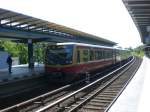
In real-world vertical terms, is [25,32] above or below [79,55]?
above

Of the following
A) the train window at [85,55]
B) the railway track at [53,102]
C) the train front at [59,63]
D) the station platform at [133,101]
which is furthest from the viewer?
the train window at [85,55]

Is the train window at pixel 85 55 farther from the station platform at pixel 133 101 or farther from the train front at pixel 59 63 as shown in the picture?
the station platform at pixel 133 101

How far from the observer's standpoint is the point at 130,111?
12703mm

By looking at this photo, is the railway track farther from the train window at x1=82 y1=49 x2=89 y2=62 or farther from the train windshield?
the train window at x1=82 y1=49 x2=89 y2=62

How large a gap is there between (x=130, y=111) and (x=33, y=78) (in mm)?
12236

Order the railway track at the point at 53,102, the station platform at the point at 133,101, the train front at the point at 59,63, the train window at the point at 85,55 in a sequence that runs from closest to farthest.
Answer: the station platform at the point at 133,101, the railway track at the point at 53,102, the train front at the point at 59,63, the train window at the point at 85,55

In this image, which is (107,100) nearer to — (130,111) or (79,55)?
(130,111)

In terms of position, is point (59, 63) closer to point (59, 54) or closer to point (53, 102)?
point (59, 54)

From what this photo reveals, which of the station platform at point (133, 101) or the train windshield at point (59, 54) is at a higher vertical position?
the train windshield at point (59, 54)

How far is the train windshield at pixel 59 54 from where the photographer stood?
21.9 metres

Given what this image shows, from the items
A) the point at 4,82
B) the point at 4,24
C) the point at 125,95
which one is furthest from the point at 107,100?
the point at 4,24

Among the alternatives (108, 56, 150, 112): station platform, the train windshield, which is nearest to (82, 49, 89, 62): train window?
the train windshield

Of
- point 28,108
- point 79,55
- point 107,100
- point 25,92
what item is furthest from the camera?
point 79,55

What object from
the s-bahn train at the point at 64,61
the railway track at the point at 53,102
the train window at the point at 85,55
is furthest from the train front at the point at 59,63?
the train window at the point at 85,55
